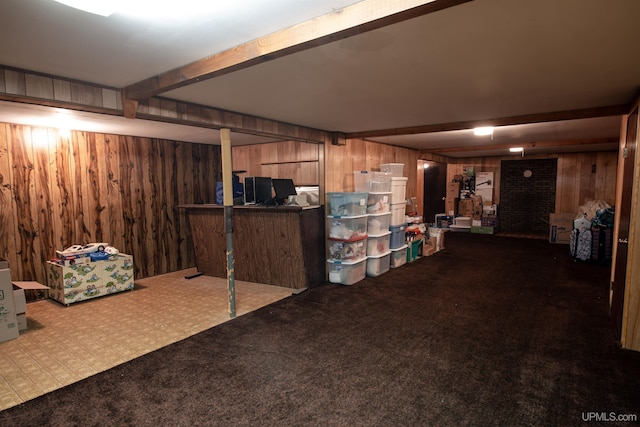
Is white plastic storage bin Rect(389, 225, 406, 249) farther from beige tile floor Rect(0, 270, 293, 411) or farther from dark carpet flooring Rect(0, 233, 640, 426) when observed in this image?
beige tile floor Rect(0, 270, 293, 411)

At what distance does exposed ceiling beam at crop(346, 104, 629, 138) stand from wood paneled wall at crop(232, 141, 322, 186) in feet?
2.40

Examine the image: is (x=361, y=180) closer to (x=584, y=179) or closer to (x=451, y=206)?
(x=451, y=206)

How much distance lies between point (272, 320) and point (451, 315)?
72.8 inches

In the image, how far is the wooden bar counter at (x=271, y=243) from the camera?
448 centimetres

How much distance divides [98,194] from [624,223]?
20.0 feet

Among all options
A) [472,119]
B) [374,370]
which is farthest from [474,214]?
[374,370]

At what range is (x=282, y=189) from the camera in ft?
15.6

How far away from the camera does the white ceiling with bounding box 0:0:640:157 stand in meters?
1.61

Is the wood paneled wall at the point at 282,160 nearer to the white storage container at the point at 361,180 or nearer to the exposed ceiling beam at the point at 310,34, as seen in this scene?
the white storage container at the point at 361,180

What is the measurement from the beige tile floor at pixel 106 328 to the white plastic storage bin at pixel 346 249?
847 millimetres

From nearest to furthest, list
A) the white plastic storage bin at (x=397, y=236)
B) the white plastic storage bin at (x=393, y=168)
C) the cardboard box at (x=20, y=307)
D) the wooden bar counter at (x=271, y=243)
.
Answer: the cardboard box at (x=20, y=307) → the wooden bar counter at (x=271, y=243) → the white plastic storage bin at (x=397, y=236) → the white plastic storage bin at (x=393, y=168)

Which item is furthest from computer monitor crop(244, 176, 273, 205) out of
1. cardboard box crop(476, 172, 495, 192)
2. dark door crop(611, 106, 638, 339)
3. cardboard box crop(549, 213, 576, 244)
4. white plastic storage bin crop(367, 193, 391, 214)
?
cardboard box crop(476, 172, 495, 192)

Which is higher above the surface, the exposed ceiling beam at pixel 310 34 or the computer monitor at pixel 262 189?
the exposed ceiling beam at pixel 310 34

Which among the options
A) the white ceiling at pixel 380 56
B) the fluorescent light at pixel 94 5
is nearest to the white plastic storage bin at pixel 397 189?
the white ceiling at pixel 380 56
